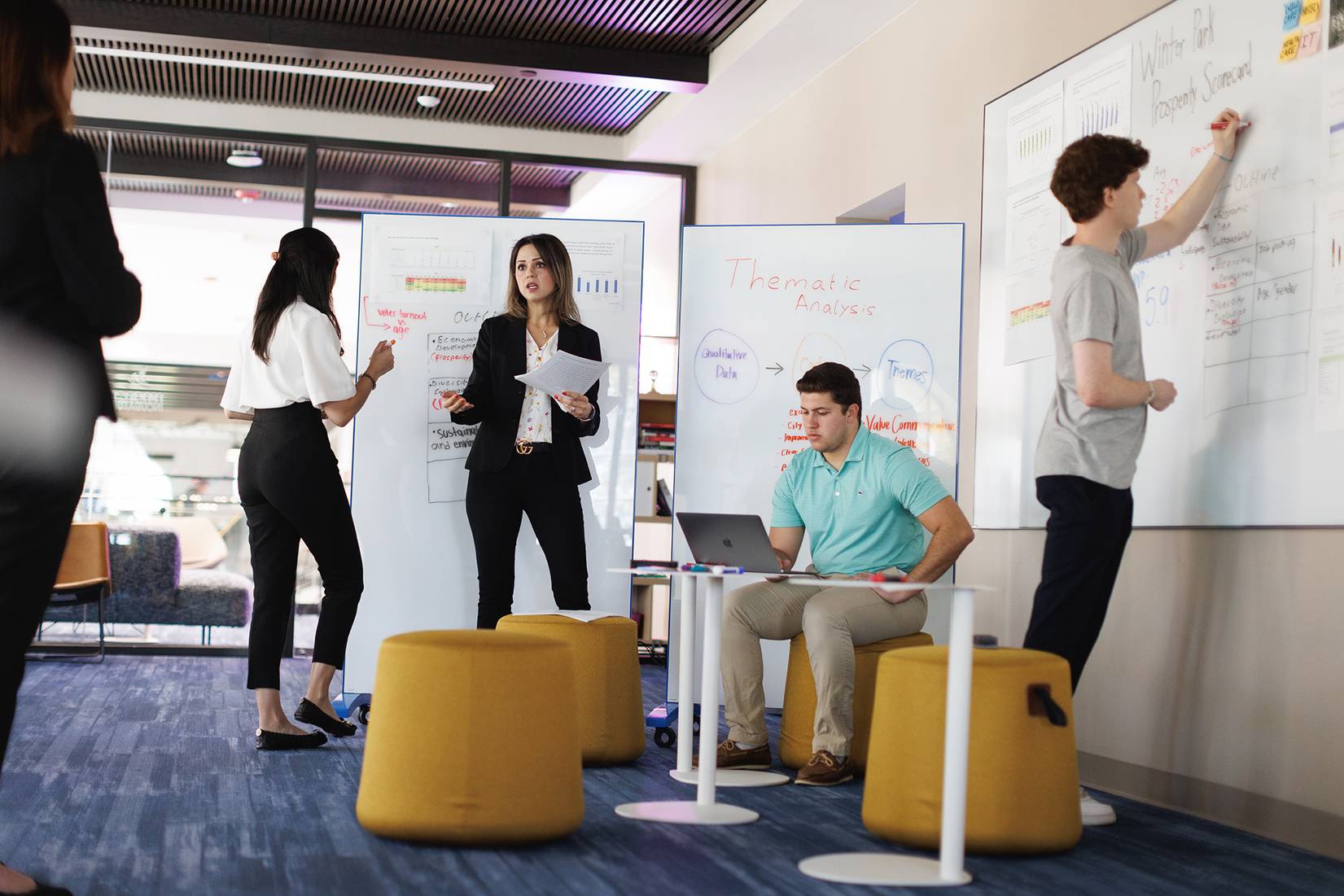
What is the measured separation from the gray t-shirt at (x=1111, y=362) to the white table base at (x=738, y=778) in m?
1.09

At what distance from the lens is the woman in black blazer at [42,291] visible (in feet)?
6.74

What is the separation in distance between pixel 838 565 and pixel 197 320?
4483 mm

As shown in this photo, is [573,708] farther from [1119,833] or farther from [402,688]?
[1119,833]

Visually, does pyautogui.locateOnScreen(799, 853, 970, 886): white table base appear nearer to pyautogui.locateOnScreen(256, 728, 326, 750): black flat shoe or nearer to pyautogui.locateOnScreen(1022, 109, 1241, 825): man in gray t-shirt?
pyautogui.locateOnScreen(1022, 109, 1241, 825): man in gray t-shirt

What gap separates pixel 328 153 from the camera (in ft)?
24.1

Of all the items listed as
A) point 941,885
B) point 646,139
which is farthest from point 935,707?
point 646,139

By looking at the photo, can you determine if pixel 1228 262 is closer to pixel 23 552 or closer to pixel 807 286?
pixel 807 286

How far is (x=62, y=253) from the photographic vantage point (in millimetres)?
2062

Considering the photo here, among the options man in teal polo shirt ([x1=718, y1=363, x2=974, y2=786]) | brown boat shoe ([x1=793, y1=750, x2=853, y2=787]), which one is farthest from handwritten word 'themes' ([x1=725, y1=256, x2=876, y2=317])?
brown boat shoe ([x1=793, y1=750, x2=853, y2=787])

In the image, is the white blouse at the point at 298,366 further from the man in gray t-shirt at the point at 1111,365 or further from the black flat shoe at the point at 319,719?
the man in gray t-shirt at the point at 1111,365

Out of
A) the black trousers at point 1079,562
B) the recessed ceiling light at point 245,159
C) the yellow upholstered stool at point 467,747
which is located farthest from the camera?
the recessed ceiling light at point 245,159

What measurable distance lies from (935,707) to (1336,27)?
5.81 feet

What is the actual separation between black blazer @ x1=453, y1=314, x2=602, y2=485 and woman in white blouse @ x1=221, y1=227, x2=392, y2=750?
1.61 feet

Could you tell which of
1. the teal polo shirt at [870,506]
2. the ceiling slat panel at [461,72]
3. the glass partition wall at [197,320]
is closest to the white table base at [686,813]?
the teal polo shirt at [870,506]
